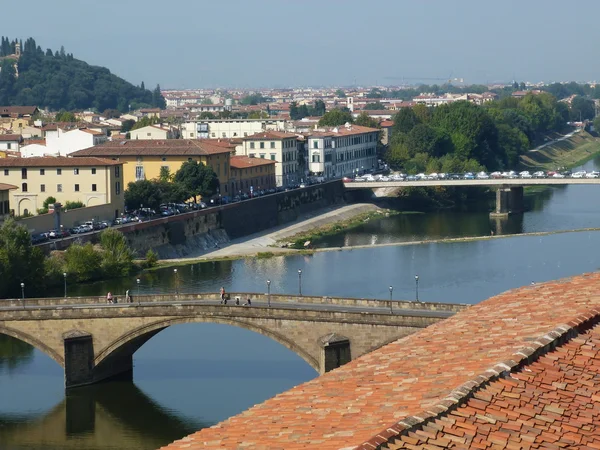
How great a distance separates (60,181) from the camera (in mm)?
59562

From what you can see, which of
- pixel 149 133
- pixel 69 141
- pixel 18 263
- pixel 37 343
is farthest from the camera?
pixel 149 133

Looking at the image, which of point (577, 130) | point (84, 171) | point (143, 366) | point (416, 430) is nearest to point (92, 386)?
Result: point (143, 366)

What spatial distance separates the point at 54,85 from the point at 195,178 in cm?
11890

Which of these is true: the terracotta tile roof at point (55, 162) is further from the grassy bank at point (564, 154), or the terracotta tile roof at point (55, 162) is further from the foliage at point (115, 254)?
the grassy bank at point (564, 154)

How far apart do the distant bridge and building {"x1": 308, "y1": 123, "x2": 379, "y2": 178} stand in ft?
16.7

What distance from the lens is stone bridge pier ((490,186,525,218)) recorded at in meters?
75.0

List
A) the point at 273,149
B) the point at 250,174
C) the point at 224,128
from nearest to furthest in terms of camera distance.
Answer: the point at 250,174
the point at 273,149
the point at 224,128

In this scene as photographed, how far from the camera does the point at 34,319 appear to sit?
32625 mm

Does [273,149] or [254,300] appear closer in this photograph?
[254,300]

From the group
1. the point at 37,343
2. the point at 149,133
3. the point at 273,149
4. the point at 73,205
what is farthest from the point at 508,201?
the point at 37,343

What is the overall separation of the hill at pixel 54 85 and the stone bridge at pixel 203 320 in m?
144

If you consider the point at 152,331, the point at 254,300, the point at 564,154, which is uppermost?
the point at 254,300

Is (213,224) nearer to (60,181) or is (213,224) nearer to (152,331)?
(60,181)

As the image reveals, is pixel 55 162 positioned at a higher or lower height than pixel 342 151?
higher
